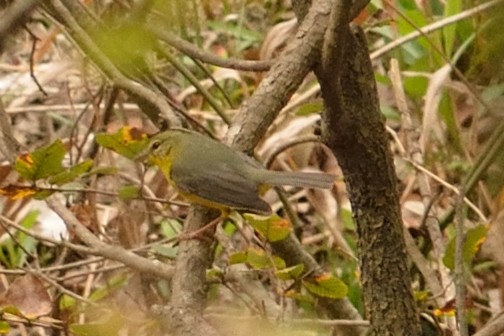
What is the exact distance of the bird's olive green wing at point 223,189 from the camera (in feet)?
6.22

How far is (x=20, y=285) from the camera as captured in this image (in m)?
2.20

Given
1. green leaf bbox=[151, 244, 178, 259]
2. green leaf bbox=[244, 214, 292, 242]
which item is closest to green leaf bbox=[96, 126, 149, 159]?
green leaf bbox=[151, 244, 178, 259]

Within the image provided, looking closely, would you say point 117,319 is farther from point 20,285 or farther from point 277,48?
point 277,48

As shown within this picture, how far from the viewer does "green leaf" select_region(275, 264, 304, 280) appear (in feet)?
5.48

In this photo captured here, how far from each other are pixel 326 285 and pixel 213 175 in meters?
0.50

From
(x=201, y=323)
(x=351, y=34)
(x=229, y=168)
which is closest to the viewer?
(x=201, y=323)

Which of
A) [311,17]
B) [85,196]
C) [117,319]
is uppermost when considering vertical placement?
[311,17]

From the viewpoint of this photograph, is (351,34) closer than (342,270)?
Yes

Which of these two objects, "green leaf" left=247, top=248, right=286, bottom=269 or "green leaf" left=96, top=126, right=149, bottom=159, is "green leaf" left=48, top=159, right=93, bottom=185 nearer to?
"green leaf" left=96, top=126, right=149, bottom=159

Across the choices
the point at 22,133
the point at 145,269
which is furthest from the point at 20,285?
the point at 22,133

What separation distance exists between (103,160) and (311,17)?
199 centimetres

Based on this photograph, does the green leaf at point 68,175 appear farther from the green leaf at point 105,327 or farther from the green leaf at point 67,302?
the green leaf at point 67,302

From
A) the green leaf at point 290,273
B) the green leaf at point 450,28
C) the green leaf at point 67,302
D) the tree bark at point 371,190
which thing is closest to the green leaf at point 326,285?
the green leaf at point 290,273

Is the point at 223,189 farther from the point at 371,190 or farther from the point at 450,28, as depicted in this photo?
the point at 450,28
